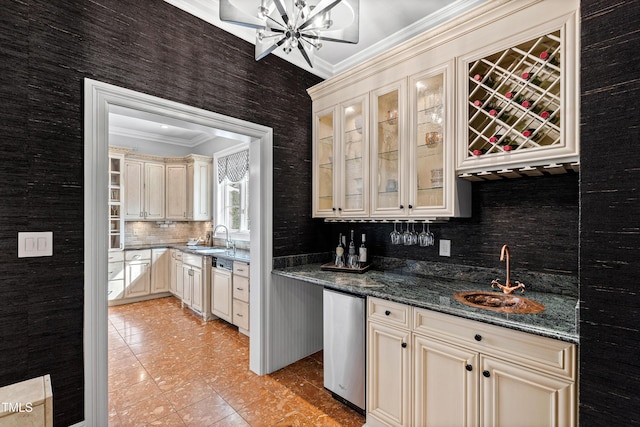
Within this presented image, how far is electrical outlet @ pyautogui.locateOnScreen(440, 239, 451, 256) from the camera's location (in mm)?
2449

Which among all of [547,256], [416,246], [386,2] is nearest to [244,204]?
[416,246]

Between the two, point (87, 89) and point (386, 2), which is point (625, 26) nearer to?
point (386, 2)

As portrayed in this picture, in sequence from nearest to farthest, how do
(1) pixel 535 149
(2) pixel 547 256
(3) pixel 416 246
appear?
(1) pixel 535 149
(2) pixel 547 256
(3) pixel 416 246

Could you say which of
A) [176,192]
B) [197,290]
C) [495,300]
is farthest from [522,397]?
[176,192]

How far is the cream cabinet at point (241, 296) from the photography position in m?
3.51

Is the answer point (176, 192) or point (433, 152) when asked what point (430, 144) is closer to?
point (433, 152)

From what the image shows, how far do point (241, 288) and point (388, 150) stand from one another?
2.31 m

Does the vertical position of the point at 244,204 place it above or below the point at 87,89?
below

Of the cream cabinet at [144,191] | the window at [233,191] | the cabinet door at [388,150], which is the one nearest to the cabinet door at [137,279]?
the cream cabinet at [144,191]

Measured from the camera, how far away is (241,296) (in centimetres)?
359

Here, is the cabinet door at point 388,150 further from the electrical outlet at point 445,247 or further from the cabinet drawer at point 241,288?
the cabinet drawer at point 241,288

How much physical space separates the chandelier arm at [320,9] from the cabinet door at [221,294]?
3.01 m

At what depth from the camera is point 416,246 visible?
2.67 metres

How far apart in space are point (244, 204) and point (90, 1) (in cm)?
330
